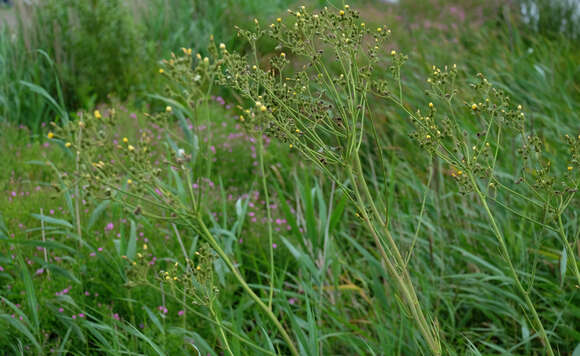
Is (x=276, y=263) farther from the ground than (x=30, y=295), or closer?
closer

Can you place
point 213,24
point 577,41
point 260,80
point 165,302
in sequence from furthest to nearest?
point 213,24
point 577,41
point 165,302
point 260,80

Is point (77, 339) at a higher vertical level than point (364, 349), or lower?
lower

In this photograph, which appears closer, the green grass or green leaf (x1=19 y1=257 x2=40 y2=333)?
green leaf (x1=19 y1=257 x2=40 y2=333)

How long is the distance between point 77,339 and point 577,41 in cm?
632

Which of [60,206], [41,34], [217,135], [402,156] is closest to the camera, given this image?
[60,206]

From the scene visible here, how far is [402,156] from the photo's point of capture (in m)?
4.18

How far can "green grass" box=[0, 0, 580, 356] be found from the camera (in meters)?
2.36

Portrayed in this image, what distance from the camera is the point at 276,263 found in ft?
10.8

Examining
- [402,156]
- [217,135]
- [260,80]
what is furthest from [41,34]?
[260,80]

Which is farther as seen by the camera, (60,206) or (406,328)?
(60,206)

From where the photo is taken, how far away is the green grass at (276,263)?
7.73 ft

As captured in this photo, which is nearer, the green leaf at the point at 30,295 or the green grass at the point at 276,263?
the green leaf at the point at 30,295

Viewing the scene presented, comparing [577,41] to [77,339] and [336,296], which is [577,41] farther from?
[77,339]

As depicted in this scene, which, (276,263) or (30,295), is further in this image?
(276,263)
